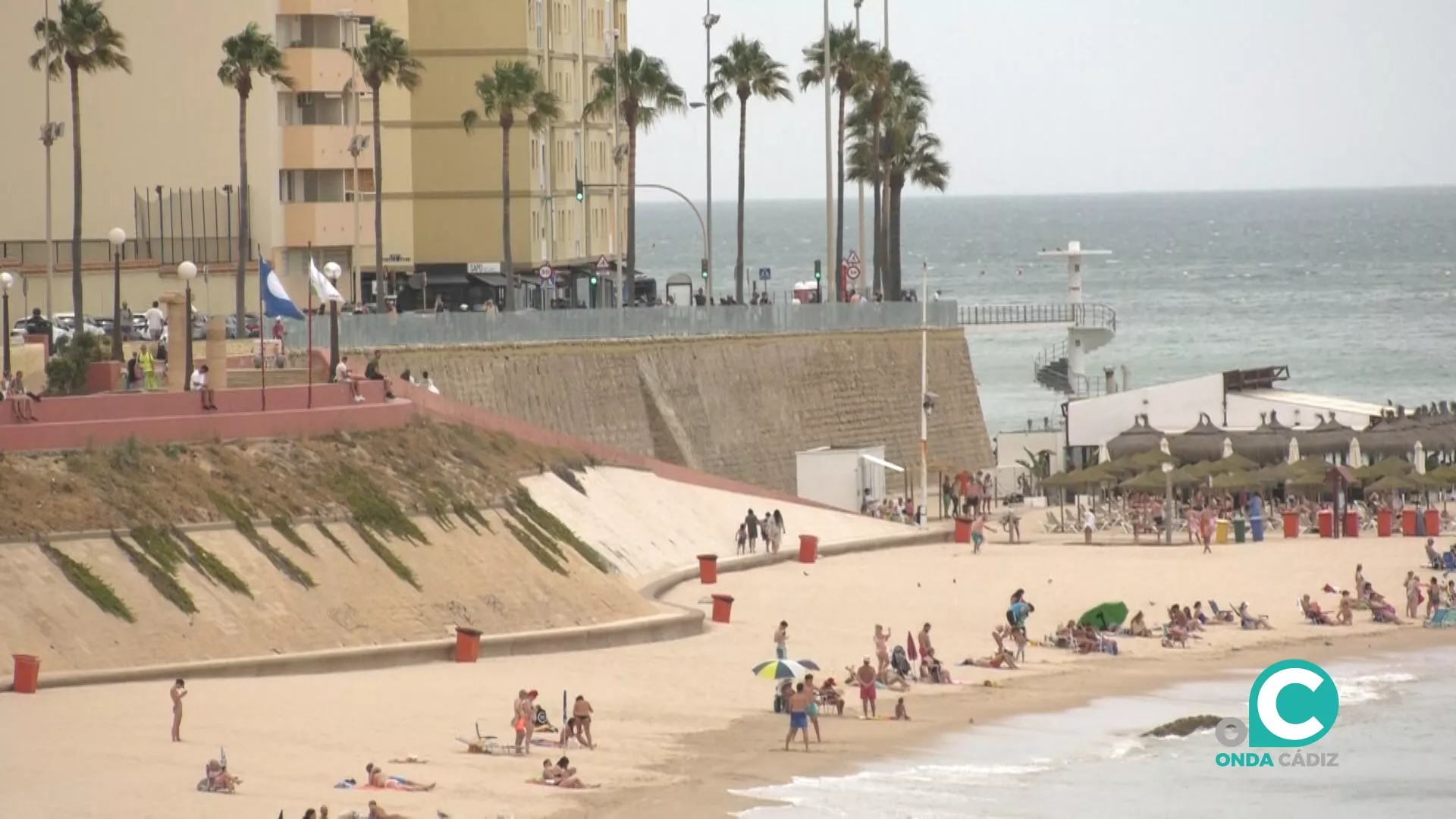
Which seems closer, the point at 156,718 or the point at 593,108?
the point at 156,718

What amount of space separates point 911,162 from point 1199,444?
24602mm

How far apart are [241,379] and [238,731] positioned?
1526 cm

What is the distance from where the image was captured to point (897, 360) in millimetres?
62719

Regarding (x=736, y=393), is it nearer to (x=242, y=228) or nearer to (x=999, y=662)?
(x=242, y=228)

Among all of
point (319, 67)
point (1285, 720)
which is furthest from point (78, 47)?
point (1285, 720)

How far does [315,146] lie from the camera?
64.5m

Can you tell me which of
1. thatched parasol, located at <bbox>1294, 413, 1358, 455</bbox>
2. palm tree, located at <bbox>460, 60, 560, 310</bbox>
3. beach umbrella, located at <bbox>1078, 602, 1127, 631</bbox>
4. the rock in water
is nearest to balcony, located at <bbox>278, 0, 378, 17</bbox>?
palm tree, located at <bbox>460, 60, 560, 310</bbox>

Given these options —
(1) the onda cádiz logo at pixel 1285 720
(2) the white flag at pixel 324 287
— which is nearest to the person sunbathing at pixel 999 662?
(1) the onda cádiz logo at pixel 1285 720

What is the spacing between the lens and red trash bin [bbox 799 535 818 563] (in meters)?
47.4

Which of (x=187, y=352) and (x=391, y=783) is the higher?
(x=187, y=352)

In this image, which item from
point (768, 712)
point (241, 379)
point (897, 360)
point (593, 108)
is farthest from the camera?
point (593, 108)

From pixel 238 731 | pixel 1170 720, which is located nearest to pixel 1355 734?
pixel 1170 720

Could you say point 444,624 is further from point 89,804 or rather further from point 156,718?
point 89,804

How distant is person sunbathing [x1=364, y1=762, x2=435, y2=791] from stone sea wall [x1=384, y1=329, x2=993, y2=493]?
75.9 feet
